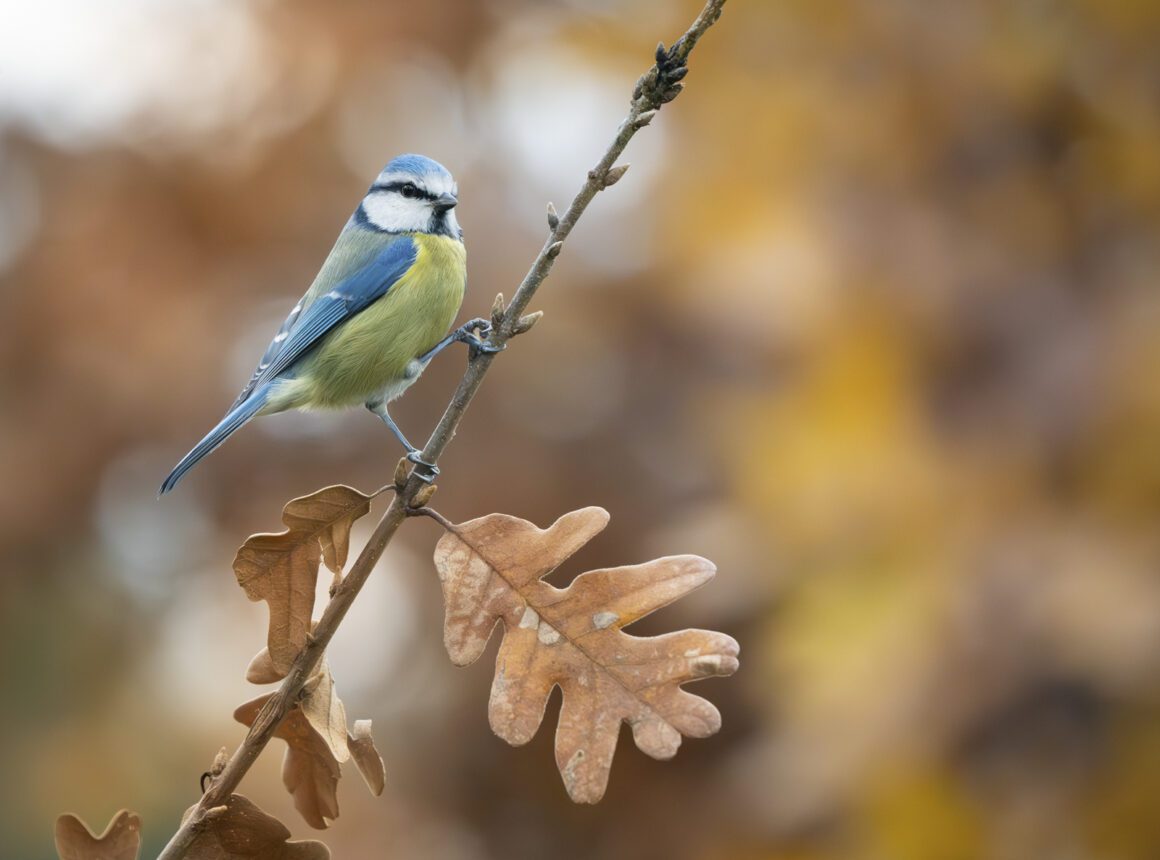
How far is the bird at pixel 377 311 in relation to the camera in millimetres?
2168

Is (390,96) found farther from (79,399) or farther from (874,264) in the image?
(874,264)

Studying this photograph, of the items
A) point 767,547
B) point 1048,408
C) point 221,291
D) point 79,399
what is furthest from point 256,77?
point 1048,408

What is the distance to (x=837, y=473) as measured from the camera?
12.2 feet

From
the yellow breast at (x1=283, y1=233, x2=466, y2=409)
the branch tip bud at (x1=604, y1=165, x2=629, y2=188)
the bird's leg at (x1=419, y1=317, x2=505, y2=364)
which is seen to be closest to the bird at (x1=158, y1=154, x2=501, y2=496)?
the yellow breast at (x1=283, y1=233, x2=466, y2=409)

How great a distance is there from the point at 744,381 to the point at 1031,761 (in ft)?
5.49

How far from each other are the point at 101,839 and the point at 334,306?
1413mm

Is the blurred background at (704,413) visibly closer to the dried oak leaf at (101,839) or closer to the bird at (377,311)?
the bird at (377,311)

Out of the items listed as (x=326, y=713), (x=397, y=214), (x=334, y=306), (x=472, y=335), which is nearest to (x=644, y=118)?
(x=326, y=713)

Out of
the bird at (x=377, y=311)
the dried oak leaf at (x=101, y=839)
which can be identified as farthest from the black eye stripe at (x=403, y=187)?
the dried oak leaf at (x=101, y=839)

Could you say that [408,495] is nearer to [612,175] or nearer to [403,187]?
[612,175]

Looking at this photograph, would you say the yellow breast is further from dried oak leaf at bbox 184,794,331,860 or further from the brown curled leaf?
dried oak leaf at bbox 184,794,331,860

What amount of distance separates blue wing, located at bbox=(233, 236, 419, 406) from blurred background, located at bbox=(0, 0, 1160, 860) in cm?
171

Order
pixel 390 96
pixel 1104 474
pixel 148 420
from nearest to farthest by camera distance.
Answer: pixel 1104 474 < pixel 148 420 < pixel 390 96

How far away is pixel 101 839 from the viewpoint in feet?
3.59
